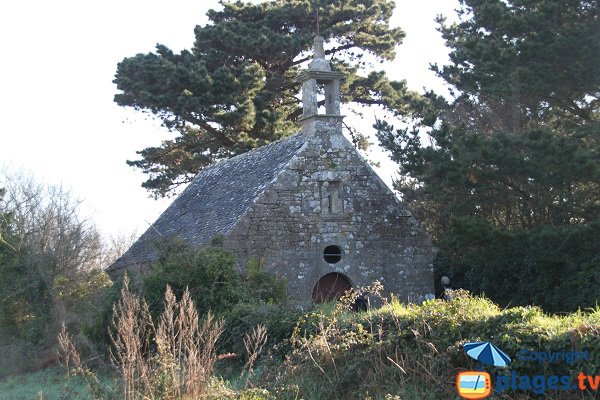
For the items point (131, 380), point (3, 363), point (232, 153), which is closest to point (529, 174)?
point (131, 380)

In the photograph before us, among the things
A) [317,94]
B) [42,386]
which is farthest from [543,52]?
[42,386]

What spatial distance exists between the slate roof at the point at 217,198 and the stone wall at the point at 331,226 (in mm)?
444

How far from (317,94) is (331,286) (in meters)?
5.28

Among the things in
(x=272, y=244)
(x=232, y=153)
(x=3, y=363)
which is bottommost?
(x=3, y=363)

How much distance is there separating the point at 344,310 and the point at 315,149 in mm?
8820

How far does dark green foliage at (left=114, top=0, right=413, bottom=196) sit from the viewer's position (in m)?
28.8

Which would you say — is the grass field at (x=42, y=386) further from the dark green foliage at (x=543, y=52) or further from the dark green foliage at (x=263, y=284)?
the dark green foliage at (x=543, y=52)

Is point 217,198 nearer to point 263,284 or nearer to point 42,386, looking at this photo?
point 263,284

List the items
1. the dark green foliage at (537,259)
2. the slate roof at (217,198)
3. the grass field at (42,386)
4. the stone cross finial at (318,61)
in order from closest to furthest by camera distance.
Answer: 1. the grass field at (42,386)
2. the dark green foliage at (537,259)
3. the slate roof at (217,198)
4. the stone cross finial at (318,61)

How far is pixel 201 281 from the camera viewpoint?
15984 millimetres

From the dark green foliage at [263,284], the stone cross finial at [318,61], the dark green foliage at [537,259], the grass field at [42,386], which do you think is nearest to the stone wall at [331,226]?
the dark green foliage at [263,284]

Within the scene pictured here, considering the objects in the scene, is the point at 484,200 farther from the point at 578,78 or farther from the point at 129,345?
the point at 129,345

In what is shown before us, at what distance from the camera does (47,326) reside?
19.8 meters

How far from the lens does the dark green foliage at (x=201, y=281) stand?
15.6m
